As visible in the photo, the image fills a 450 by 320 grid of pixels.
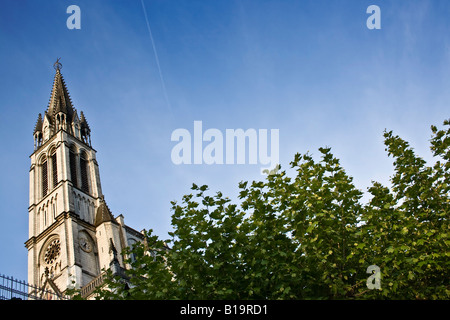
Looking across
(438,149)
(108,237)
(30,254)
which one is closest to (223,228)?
(438,149)

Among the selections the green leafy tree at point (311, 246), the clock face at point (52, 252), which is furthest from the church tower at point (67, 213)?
the green leafy tree at point (311, 246)

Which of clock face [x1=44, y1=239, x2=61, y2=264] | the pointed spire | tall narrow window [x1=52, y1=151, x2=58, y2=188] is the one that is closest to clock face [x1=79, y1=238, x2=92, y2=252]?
clock face [x1=44, y1=239, x2=61, y2=264]

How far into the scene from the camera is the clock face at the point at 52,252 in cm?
4661

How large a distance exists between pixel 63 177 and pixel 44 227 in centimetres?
562

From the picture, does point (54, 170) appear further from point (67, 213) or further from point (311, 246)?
point (311, 246)

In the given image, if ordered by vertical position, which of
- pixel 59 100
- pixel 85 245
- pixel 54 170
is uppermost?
pixel 59 100

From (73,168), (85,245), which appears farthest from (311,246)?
(73,168)

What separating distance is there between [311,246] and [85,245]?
38.8m

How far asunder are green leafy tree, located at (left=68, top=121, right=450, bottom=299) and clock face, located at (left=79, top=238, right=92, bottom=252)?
34653mm

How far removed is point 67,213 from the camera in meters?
48.2

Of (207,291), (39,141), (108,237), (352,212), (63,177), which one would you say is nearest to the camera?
(207,291)

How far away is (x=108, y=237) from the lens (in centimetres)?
4816
